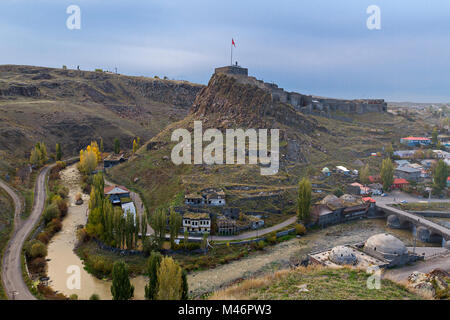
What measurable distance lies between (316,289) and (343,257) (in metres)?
12.9

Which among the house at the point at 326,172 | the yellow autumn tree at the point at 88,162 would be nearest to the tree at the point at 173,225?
the house at the point at 326,172

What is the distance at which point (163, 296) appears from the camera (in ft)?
76.0

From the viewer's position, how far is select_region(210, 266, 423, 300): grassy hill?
20370 mm

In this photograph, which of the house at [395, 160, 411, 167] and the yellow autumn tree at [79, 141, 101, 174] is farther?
the house at [395, 160, 411, 167]

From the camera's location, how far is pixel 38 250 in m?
34.7

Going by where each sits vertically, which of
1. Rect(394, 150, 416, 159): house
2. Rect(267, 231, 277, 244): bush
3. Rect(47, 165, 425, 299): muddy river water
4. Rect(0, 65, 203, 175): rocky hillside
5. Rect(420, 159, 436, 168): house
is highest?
Rect(0, 65, 203, 175): rocky hillside

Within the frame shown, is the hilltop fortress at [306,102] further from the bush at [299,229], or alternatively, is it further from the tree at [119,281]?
the tree at [119,281]

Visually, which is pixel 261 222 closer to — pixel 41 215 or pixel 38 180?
pixel 41 215

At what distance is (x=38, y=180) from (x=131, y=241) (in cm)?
3838

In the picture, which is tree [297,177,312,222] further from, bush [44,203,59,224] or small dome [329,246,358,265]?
bush [44,203,59,224]

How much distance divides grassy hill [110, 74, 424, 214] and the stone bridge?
12369 millimetres

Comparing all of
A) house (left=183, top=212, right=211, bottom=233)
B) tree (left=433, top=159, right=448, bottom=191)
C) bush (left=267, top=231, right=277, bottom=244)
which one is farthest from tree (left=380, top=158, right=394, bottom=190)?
house (left=183, top=212, right=211, bottom=233)

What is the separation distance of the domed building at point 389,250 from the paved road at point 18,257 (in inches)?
1463
